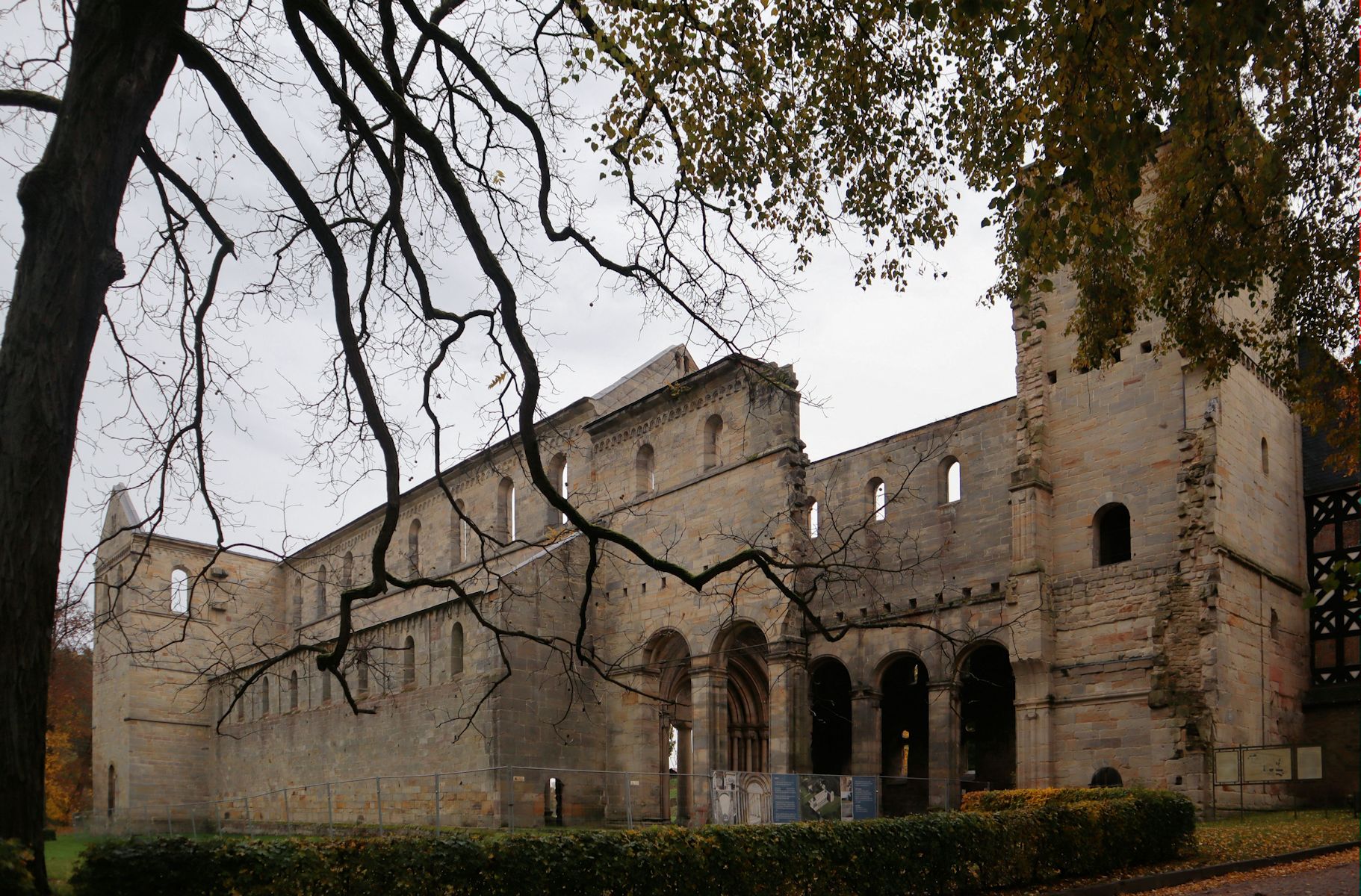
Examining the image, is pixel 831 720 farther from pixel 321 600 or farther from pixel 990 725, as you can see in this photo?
pixel 321 600

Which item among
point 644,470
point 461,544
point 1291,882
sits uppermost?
point 644,470

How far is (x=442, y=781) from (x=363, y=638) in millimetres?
5397

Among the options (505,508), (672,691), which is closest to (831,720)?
(672,691)

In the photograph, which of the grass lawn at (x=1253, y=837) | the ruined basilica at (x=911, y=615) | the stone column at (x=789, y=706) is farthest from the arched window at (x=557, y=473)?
the grass lawn at (x=1253, y=837)

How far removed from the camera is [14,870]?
19.7 ft

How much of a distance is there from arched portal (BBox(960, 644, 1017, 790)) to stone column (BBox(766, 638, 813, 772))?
18.9 ft

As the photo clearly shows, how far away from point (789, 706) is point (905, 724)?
8833 mm

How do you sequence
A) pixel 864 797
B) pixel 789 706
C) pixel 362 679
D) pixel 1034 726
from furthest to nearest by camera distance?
pixel 362 679 < pixel 789 706 < pixel 1034 726 < pixel 864 797

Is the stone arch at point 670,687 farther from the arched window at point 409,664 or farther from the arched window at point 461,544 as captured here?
the arched window at point 461,544

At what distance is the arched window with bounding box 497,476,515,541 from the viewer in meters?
35.6

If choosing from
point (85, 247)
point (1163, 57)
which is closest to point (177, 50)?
point (85, 247)

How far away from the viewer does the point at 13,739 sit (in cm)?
650

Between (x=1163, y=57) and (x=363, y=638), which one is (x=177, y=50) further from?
(x=363, y=638)

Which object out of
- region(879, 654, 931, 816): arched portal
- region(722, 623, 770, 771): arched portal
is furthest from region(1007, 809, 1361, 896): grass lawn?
region(722, 623, 770, 771): arched portal
